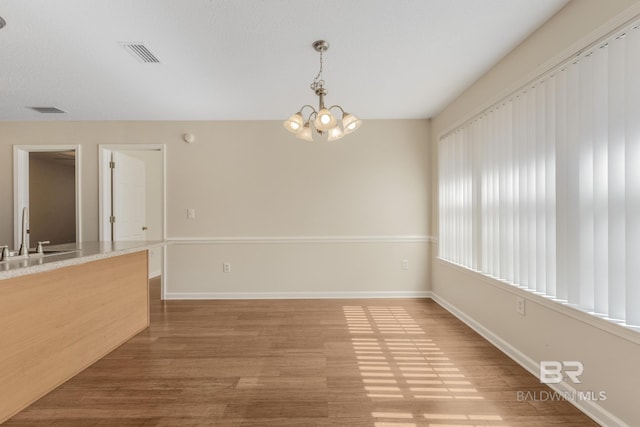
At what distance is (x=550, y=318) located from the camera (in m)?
2.05

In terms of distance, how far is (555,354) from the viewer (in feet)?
6.63

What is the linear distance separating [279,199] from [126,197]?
7.50ft

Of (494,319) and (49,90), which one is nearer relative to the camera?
(494,319)

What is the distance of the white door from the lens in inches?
170

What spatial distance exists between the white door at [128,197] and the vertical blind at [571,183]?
4.54 metres

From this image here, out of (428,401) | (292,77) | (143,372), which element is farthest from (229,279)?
(428,401)

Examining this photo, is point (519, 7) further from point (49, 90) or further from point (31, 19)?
point (49, 90)

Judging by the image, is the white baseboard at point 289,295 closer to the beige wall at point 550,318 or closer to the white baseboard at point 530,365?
the white baseboard at point 530,365

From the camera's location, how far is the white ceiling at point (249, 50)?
1942 millimetres

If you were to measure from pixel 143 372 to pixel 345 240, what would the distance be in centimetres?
266

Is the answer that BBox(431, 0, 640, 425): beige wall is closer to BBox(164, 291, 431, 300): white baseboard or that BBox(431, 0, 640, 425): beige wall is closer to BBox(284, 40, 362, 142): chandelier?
BBox(164, 291, 431, 300): white baseboard

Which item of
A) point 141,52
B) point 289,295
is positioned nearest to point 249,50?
point 141,52

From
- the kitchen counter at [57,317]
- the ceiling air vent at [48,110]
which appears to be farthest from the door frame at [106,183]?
the kitchen counter at [57,317]

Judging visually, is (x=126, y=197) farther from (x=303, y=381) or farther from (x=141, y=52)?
(x=303, y=381)
